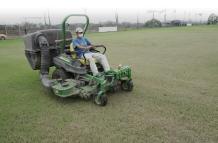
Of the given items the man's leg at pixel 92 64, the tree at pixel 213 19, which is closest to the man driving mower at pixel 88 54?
the man's leg at pixel 92 64

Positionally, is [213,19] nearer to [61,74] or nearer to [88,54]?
[61,74]

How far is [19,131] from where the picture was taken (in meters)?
4.54

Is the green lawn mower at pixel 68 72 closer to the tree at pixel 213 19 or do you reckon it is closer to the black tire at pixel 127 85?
the black tire at pixel 127 85

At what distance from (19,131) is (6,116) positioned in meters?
0.82

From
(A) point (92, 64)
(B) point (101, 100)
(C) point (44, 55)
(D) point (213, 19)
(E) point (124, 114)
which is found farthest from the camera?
(D) point (213, 19)

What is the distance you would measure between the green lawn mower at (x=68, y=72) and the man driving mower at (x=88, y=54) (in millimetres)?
121

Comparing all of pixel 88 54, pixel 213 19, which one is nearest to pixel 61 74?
pixel 88 54

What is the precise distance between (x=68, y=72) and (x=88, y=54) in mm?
900

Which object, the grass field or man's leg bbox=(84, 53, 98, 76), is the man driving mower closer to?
man's leg bbox=(84, 53, 98, 76)

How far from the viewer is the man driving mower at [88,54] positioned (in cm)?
601

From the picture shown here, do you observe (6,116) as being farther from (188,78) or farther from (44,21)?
(44,21)

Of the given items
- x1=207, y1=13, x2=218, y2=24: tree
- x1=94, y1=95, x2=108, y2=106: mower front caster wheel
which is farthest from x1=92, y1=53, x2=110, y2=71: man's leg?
x1=207, y1=13, x2=218, y2=24: tree

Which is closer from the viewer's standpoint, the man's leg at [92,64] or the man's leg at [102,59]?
the man's leg at [92,64]

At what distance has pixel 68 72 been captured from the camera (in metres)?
6.75
